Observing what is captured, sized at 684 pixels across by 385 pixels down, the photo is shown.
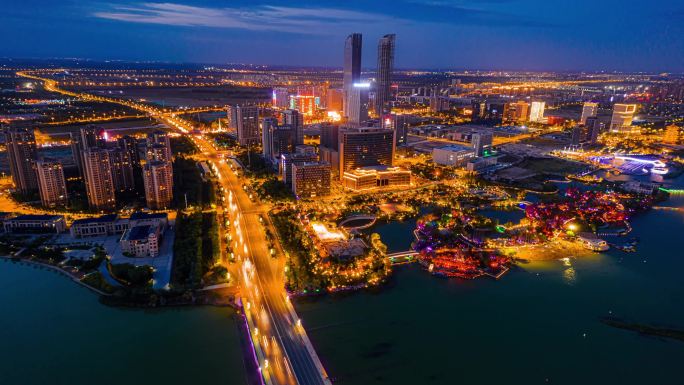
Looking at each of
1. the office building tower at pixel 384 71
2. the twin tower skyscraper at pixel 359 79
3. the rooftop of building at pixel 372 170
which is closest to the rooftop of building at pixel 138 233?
the rooftop of building at pixel 372 170

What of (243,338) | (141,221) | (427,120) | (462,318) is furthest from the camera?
(427,120)

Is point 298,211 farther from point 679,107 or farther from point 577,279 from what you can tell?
point 679,107

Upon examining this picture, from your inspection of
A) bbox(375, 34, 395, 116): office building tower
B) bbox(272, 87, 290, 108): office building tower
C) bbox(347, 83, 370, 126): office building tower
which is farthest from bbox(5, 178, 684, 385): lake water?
bbox(272, 87, 290, 108): office building tower

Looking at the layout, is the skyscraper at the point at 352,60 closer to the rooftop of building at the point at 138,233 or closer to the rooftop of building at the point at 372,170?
the rooftop of building at the point at 372,170

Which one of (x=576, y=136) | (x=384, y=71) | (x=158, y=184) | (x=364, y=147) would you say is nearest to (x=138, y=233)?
(x=158, y=184)

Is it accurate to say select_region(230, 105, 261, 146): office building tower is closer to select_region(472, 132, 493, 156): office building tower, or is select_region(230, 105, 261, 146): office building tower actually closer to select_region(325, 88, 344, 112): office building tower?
select_region(472, 132, 493, 156): office building tower

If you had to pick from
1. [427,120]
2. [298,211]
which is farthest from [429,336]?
[427,120]
